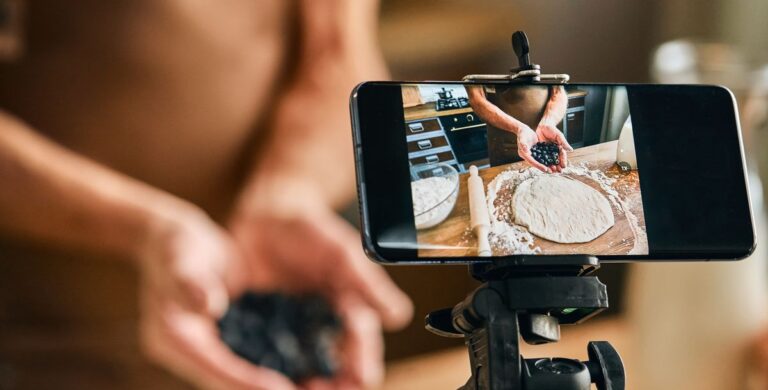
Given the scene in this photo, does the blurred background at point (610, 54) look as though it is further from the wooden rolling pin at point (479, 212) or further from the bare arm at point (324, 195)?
the wooden rolling pin at point (479, 212)

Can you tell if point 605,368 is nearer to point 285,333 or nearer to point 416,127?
point 416,127

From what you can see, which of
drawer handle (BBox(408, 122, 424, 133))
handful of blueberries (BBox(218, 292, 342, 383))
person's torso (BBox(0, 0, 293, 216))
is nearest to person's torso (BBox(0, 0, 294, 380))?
person's torso (BBox(0, 0, 293, 216))

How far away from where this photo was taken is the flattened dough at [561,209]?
39 cm

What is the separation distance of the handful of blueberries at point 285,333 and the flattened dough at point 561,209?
1.97ft

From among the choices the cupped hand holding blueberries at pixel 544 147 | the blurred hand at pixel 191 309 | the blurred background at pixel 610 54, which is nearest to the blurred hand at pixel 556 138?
the cupped hand holding blueberries at pixel 544 147

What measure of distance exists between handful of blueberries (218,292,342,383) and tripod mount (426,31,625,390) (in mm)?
587

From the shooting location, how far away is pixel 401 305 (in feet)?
3.67

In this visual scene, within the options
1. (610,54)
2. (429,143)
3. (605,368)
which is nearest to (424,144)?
(429,143)

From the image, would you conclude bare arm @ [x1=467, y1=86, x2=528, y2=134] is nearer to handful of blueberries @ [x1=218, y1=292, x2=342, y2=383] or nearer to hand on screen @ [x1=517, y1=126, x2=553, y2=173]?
hand on screen @ [x1=517, y1=126, x2=553, y2=173]

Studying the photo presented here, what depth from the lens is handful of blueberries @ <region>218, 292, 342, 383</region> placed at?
37.9 inches

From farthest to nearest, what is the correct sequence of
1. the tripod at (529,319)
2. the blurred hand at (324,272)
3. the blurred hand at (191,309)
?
the blurred hand at (324,272), the blurred hand at (191,309), the tripod at (529,319)

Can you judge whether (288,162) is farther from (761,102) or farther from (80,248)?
(761,102)

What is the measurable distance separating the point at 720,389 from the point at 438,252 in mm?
744

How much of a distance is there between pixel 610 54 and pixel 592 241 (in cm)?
99
